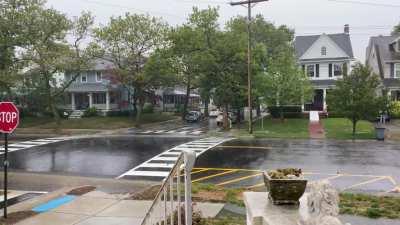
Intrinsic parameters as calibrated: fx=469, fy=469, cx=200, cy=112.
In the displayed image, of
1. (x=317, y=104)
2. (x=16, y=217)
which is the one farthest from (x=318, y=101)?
(x=16, y=217)

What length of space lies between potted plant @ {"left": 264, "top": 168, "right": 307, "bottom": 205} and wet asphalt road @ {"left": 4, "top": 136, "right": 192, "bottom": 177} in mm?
12565

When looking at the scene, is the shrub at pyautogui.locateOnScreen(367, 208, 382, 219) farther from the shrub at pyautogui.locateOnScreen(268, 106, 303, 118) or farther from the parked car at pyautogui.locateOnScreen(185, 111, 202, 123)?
the parked car at pyautogui.locateOnScreen(185, 111, 202, 123)

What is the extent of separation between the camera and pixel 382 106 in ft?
105

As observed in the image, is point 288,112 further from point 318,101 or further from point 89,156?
point 89,156

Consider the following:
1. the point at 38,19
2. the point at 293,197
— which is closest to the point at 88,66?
the point at 38,19

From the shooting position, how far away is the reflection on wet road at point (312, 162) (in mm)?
16469

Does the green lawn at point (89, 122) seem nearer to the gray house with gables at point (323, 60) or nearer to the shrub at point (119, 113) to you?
the shrub at point (119, 113)

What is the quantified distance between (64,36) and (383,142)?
27.9 metres

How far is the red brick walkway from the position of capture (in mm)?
34188

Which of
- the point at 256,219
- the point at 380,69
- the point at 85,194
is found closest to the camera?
the point at 256,219

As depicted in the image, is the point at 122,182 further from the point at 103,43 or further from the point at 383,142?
the point at 103,43

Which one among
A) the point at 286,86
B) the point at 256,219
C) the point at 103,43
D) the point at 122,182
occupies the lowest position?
the point at 122,182

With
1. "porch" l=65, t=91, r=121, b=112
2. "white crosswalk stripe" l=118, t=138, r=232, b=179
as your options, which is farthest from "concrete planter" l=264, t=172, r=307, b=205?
"porch" l=65, t=91, r=121, b=112

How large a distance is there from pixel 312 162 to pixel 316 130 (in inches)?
710
